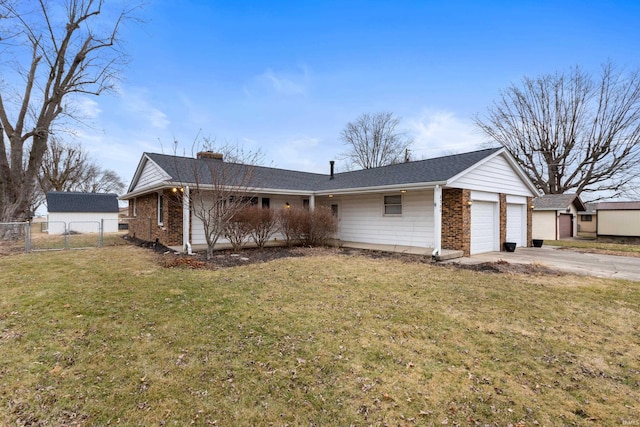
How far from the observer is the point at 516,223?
542 inches

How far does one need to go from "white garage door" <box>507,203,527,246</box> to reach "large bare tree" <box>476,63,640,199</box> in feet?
46.1

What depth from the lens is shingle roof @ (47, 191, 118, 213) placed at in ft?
78.3

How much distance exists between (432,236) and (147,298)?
9.19m

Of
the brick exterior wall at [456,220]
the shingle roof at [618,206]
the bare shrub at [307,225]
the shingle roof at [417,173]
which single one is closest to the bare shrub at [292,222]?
the bare shrub at [307,225]

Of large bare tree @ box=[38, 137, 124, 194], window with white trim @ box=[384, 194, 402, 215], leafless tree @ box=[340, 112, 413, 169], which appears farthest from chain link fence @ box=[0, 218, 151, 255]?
leafless tree @ box=[340, 112, 413, 169]

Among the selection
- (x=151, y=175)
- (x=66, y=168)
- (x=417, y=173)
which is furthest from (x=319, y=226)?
(x=66, y=168)

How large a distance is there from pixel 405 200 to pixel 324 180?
6.16m

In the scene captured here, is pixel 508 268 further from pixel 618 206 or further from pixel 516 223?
pixel 618 206

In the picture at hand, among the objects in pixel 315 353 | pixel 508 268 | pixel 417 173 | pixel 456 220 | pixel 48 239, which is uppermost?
pixel 417 173

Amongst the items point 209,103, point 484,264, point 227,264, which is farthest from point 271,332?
point 209,103

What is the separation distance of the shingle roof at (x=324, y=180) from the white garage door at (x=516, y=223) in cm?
334

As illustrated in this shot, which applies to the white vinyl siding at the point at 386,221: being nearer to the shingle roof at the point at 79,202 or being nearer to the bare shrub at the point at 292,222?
the bare shrub at the point at 292,222

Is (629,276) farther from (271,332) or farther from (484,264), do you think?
(271,332)

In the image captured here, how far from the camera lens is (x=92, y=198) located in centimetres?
2580
